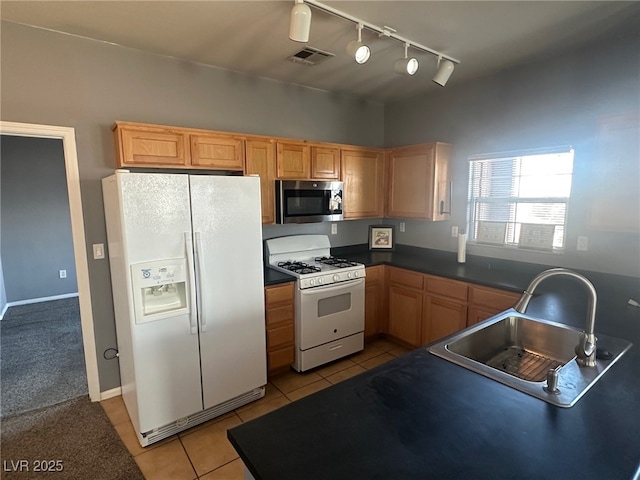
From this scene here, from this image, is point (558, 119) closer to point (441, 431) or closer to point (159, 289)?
point (441, 431)

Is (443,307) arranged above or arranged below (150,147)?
below

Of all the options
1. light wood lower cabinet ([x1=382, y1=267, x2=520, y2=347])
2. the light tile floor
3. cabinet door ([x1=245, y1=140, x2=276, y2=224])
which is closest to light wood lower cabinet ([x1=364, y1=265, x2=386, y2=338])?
light wood lower cabinet ([x1=382, y1=267, x2=520, y2=347])

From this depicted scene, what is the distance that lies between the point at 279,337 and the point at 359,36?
2.36 metres

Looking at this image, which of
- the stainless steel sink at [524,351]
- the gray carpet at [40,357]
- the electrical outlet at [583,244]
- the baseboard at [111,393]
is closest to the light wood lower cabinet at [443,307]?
the electrical outlet at [583,244]

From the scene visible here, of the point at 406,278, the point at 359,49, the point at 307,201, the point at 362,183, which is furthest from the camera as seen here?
the point at 362,183

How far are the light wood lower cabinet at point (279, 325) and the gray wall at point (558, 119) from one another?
1.85 meters

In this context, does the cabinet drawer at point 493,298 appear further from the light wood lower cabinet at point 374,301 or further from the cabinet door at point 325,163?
the cabinet door at point 325,163

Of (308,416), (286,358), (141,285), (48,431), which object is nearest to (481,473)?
(308,416)

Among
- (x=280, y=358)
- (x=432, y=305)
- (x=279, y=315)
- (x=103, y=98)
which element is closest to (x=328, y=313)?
(x=279, y=315)

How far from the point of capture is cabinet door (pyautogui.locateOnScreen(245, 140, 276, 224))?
2.89 metres

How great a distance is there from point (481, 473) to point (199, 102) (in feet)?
10.1

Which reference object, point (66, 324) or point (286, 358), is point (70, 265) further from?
point (286, 358)

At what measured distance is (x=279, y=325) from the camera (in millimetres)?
2887

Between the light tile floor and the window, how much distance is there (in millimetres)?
1849
